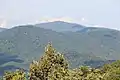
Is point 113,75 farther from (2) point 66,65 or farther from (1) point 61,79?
(1) point 61,79

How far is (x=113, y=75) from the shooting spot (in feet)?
240

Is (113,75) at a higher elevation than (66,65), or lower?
lower

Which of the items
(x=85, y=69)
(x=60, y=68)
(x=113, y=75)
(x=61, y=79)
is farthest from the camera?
(x=113, y=75)

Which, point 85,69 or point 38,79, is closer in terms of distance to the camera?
point 38,79

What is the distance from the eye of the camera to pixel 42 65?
53.0 m

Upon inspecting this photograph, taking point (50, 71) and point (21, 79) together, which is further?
point (21, 79)

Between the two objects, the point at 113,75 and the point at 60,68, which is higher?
the point at 60,68

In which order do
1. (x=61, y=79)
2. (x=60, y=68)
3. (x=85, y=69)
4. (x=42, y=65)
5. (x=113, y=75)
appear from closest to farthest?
(x=61, y=79)
(x=60, y=68)
(x=42, y=65)
(x=85, y=69)
(x=113, y=75)

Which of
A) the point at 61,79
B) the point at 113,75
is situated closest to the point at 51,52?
the point at 61,79

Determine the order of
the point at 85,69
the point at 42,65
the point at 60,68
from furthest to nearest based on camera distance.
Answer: the point at 85,69
the point at 42,65
the point at 60,68

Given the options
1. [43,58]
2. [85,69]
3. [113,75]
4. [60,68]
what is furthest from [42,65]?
[113,75]

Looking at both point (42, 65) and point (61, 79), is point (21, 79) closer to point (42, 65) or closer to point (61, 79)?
point (42, 65)

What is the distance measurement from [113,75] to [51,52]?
23527mm

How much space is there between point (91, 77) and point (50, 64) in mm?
6067
